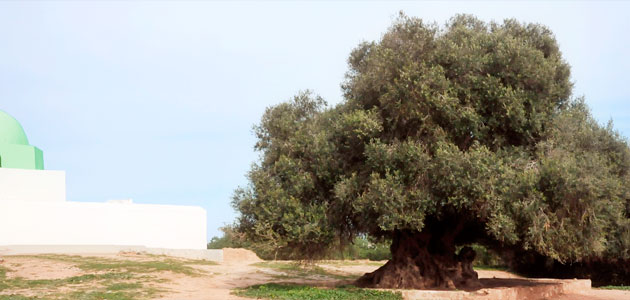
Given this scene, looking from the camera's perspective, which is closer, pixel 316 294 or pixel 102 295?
pixel 102 295

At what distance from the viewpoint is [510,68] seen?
20.5 meters

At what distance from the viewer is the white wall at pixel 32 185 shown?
34.4 m

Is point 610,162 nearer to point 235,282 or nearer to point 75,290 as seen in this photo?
point 235,282

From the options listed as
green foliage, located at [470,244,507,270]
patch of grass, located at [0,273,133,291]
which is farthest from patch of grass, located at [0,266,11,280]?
green foliage, located at [470,244,507,270]

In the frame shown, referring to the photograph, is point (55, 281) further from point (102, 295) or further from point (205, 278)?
point (205, 278)

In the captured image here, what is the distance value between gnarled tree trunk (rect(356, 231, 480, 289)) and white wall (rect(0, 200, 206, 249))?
18534 millimetres

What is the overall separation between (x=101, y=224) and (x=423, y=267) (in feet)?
69.9

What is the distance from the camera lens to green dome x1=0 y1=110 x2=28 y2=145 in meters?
36.9

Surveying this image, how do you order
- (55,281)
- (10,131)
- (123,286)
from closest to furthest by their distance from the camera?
1. (123,286)
2. (55,281)
3. (10,131)

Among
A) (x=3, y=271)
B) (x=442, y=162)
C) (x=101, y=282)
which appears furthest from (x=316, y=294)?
(x=3, y=271)

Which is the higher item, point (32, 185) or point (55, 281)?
point (32, 185)

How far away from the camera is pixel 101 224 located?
35.7m

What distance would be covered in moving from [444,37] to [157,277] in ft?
44.0

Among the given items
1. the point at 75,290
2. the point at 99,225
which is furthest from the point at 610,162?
the point at 99,225
